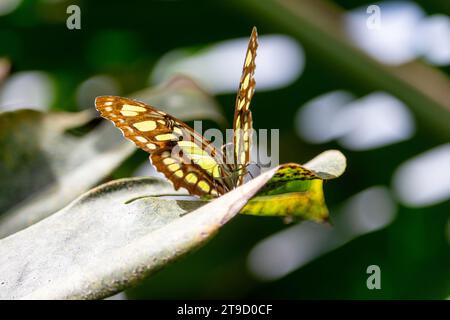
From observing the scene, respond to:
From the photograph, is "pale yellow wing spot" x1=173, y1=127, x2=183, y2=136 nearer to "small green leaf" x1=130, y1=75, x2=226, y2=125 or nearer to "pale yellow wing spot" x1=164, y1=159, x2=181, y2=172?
"pale yellow wing spot" x1=164, y1=159, x2=181, y2=172

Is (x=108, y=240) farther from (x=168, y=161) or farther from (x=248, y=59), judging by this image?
(x=248, y=59)

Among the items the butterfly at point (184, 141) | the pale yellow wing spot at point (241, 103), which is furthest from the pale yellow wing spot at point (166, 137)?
the pale yellow wing spot at point (241, 103)

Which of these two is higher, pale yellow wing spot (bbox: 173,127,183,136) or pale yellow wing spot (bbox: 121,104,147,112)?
pale yellow wing spot (bbox: 121,104,147,112)

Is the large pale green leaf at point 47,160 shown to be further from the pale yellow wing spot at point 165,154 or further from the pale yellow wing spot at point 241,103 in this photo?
the pale yellow wing spot at point 241,103

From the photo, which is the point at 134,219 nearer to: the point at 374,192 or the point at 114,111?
the point at 114,111

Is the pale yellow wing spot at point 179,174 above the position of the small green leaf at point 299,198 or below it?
above

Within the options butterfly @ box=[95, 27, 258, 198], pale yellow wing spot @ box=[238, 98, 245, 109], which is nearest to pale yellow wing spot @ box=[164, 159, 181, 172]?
butterfly @ box=[95, 27, 258, 198]

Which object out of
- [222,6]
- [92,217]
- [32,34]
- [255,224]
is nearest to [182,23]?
[222,6]

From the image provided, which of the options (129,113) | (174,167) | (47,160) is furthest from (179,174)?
(47,160)
